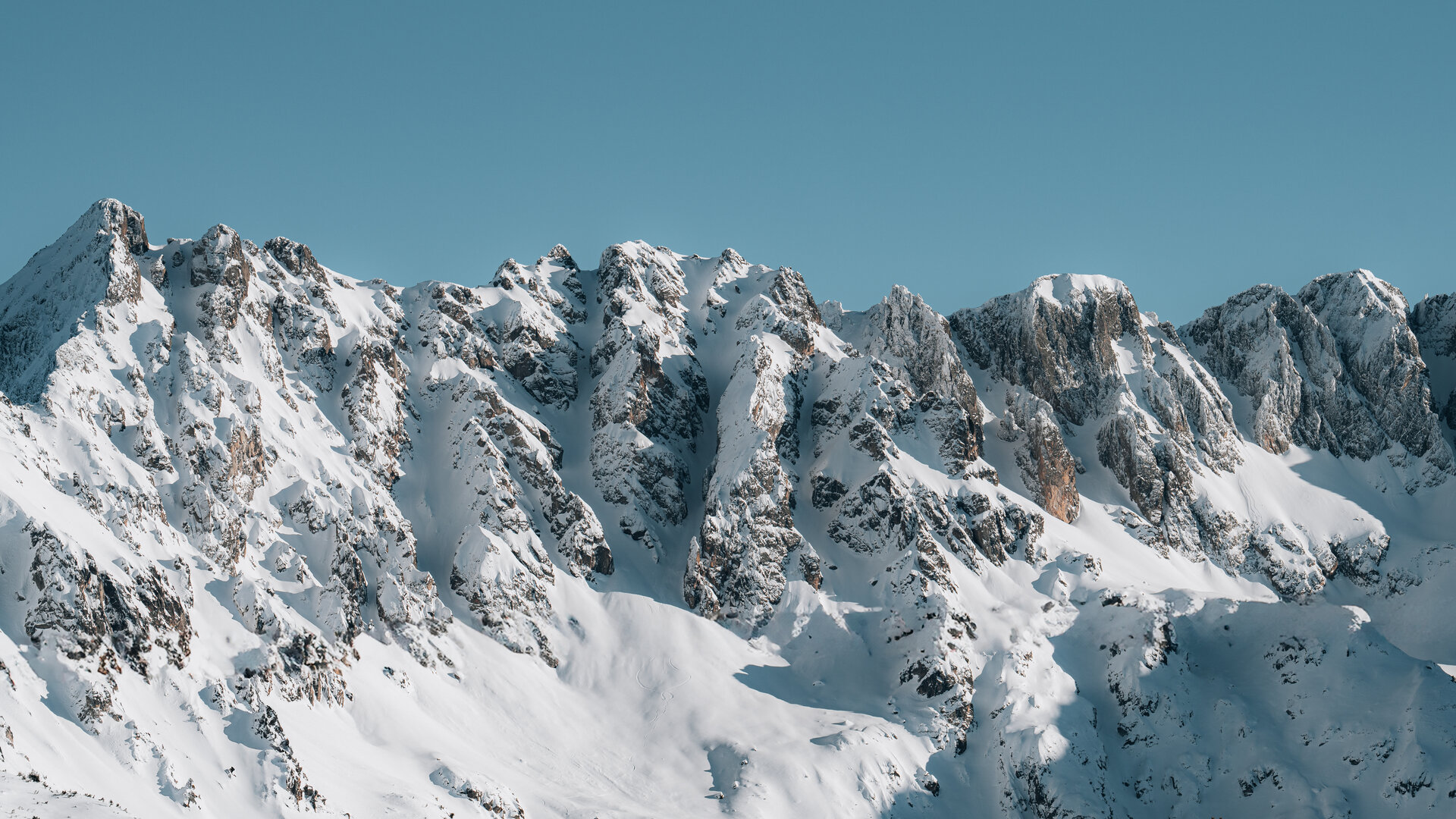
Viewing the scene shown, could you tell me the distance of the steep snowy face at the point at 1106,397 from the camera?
544 feet

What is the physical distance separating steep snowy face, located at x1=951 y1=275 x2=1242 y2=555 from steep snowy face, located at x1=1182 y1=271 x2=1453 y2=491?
320 inches

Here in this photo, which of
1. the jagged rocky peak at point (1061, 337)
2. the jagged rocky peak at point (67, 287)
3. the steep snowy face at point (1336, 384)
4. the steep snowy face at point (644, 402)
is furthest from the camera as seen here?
the steep snowy face at point (1336, 384)

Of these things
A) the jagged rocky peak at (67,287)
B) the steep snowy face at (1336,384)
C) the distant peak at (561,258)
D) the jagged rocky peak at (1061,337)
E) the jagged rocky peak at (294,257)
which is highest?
the steep snowy face at (1336,384)

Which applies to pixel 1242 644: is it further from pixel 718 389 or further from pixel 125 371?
pixel 125 371

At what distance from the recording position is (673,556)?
145 m

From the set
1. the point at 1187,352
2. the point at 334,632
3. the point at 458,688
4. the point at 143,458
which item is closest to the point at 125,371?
the point at 143,458

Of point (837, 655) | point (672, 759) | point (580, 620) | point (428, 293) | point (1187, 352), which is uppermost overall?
point (1187, 352)

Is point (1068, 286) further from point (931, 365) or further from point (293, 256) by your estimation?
point (293, 256)

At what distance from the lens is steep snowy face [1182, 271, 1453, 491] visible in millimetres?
186125

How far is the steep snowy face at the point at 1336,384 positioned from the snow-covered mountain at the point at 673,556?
741 millimetres

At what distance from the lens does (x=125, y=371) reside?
12219cm

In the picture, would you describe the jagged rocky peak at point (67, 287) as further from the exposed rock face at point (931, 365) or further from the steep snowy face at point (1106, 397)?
the steep snowy face at point (1106, 397)

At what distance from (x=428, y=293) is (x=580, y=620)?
209 feet

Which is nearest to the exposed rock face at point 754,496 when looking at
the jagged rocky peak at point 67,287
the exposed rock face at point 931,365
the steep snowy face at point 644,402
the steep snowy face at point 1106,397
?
the steep snowy face at point 644,402
